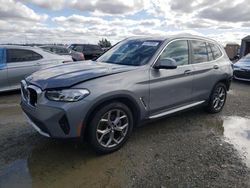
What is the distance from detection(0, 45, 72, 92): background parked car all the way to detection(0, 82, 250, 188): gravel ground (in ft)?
8.41

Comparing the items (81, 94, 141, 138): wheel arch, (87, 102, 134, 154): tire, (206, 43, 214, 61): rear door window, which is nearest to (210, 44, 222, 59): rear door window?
(206, 43, 214, 61): rear door window

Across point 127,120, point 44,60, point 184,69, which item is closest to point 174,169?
point 127,120

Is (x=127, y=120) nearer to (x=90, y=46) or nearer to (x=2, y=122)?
(x=2, y=122)

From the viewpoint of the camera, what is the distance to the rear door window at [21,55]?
7582 mm

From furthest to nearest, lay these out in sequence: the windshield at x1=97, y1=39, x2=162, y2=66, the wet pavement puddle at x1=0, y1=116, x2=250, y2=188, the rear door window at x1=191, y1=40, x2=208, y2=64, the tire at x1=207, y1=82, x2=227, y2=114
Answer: the tire at x1=207, y1=82, x2=227, y2=114 → the rear door window at x1=191, y1=40, x2=208, y2=64 → the windshield at x1=97, y1=39, x2=162, y2=66 → the wet pavement puddle at x1=0, y1=116, x2=250, y2=188

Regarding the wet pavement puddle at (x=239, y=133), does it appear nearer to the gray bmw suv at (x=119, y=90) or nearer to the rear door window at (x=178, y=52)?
the gray bmw suv at (x=119, y=90)

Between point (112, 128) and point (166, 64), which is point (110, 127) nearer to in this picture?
point (112, 128)

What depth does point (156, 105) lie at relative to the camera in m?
4.28

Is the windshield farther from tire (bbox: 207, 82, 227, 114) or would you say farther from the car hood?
tire (bbox: 207, 82, 227, 114)

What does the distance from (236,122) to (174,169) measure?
271 cm

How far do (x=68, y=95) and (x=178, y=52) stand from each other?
235 cm

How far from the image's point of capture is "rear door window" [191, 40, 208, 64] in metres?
5.10

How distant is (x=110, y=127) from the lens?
12.5 feet

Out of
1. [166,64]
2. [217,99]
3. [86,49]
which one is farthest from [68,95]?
[86,49]
